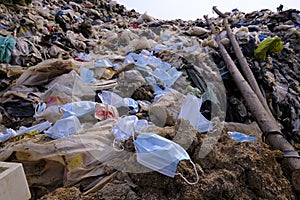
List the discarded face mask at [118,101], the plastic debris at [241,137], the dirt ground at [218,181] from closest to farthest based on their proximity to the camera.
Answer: the dirt ground at [218,181]
the plastic debris at [241,137]
the discarded face mask at [118,101]

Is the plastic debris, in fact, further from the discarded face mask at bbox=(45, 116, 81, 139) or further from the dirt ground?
the discarded face mask at bbox=(45, 116, 81, 139)

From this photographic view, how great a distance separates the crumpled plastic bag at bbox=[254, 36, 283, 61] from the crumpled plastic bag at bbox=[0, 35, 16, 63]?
3123mm

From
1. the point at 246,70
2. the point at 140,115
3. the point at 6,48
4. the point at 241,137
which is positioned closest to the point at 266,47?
the point at 246,70

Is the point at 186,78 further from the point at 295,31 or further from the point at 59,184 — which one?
the point at 295,31

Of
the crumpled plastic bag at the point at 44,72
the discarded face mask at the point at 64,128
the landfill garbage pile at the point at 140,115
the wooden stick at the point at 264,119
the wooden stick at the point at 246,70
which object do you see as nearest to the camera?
the landfill garbage pile at the point at 140,115

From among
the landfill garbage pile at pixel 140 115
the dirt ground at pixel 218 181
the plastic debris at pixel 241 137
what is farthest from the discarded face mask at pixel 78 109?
the plastic debris at pixel 241 137

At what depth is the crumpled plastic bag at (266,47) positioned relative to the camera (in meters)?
3.94

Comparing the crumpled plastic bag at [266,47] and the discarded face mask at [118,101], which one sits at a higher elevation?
the crumpled plastic bag at [266,47]

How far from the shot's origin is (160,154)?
1.69 meters

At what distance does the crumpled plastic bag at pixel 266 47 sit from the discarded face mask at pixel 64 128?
267cm

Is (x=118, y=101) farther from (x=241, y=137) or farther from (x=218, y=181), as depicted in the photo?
(x=218, y=181)

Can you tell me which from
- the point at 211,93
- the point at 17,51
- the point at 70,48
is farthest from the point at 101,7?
the point at 211,93

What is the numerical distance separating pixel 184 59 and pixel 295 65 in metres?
1.76

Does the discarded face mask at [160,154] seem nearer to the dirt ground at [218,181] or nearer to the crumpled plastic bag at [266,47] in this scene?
the dirt ground at [218,181]
